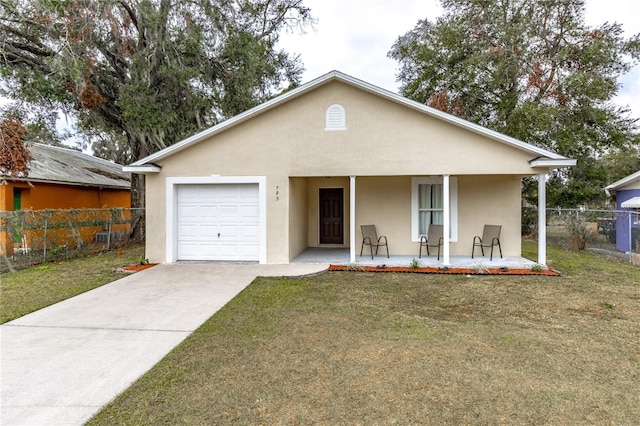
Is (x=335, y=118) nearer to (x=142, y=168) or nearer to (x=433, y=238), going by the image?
(x=433, y=238)

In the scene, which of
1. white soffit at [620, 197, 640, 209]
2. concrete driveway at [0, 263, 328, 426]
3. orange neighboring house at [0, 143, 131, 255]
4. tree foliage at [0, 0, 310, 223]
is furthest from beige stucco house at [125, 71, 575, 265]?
white soffit at [620, 197, 640, 209]

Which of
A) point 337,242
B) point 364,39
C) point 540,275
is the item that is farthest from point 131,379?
point 364,39

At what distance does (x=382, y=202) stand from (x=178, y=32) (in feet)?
31.2

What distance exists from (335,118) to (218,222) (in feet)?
14.0

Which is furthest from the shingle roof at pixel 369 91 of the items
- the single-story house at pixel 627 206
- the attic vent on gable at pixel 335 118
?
the single-story house at pixel 627 206

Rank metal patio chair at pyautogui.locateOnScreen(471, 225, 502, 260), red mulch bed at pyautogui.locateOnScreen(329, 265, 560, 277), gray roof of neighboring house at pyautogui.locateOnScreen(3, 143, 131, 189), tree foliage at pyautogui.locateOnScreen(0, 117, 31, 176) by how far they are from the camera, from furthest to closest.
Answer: gray roof of neighboring house at pyautogui.locateOnScreen(3, 143, 131, 189)
metal patio chair at pyautogui.locateOnScreen(471, 225, 502, 260)
tree foliage at pyautogui.locateOnScreen(0, 117, 31, 176)
red mulch bed at pyautogui.locateOnScreen(329, 265, 560, 277)

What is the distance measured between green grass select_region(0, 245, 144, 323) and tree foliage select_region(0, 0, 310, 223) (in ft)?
16.8

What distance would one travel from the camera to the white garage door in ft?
32.2

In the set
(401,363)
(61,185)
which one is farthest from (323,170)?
(61,185)

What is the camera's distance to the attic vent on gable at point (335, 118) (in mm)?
9312

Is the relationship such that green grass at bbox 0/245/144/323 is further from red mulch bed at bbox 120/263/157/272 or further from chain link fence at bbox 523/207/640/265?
chain link fence at bbox 523/207/640/265

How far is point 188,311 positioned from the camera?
573cm

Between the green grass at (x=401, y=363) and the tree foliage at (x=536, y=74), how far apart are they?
12.1 m

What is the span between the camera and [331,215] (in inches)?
483
